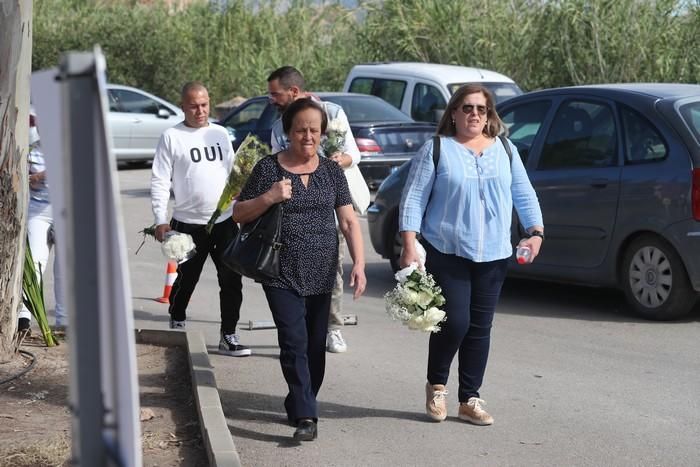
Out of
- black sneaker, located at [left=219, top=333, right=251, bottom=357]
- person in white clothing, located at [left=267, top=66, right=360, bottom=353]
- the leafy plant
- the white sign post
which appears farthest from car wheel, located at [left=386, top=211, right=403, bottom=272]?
the white sign post

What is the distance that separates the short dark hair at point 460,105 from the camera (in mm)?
6465

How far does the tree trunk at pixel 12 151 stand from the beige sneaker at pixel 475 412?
271 centimetres

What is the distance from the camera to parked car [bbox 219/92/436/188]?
686 inches

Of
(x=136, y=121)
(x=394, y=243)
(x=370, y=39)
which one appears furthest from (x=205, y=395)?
(x=370, y=39)

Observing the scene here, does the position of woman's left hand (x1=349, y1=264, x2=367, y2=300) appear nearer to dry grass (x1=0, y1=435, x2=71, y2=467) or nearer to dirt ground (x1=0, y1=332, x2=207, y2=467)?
dirt ground (x1=0, y1=332, x2=207, y2=467)

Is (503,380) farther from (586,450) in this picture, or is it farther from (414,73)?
(414,73)

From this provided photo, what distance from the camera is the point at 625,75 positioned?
23.4 meters

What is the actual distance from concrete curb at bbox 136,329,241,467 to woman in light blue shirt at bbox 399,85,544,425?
121cm

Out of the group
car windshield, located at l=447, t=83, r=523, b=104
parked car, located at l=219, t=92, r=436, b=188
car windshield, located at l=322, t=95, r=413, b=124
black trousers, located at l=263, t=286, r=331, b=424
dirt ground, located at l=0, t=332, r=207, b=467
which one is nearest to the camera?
dirt ground, located at l=0, t=332, r=207, b=467

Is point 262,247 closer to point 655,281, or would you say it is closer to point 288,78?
point 288,78

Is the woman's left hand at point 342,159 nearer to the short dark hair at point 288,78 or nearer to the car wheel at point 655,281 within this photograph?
the short dark hair at point 288,78

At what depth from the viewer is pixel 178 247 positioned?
794 cm

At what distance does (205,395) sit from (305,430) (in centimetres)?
62

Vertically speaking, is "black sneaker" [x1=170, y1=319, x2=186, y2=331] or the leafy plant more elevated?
the leafy plant
